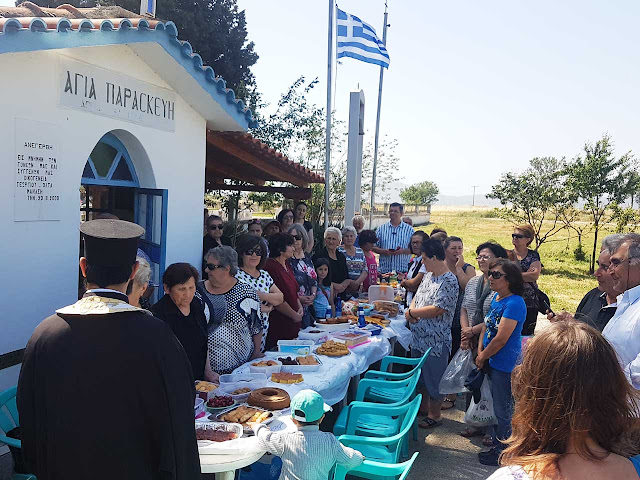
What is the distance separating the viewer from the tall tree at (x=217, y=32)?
17547 millimetres

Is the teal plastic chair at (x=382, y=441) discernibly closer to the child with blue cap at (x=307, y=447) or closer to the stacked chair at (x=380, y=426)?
the stacked chair at (x=380, y=426)

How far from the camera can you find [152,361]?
1.91m

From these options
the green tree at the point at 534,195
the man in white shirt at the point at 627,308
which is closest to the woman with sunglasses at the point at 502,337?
the man in white shirt at the point at 627,308

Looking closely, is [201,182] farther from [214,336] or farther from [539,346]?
[539,346]

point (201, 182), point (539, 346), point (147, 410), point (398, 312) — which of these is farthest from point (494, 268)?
point (201, 182)

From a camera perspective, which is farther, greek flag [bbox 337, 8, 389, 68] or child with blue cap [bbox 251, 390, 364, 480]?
greek flag [bbox 337, 8, 389, 68]

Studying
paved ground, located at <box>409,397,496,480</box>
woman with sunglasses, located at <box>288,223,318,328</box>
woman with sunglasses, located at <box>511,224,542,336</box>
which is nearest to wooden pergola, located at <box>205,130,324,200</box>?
woman with sunglasses, located at <box>288,223,318,328</box>

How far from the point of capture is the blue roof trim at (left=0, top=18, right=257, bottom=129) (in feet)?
12.1

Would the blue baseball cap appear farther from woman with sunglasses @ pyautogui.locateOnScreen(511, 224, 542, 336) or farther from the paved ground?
woman with sunglasses @ pyautogui.locateOnScreen(511, 224, 542, 336)

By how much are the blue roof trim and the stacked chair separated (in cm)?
352

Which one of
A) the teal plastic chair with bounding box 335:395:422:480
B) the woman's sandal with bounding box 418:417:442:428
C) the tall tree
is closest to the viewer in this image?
the teal plastic chair with bounding box 335:395:422:480

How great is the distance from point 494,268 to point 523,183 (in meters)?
18.8

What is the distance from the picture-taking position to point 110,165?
18.6 ft

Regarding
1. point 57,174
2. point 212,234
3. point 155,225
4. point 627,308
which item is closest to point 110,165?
point 155,225
